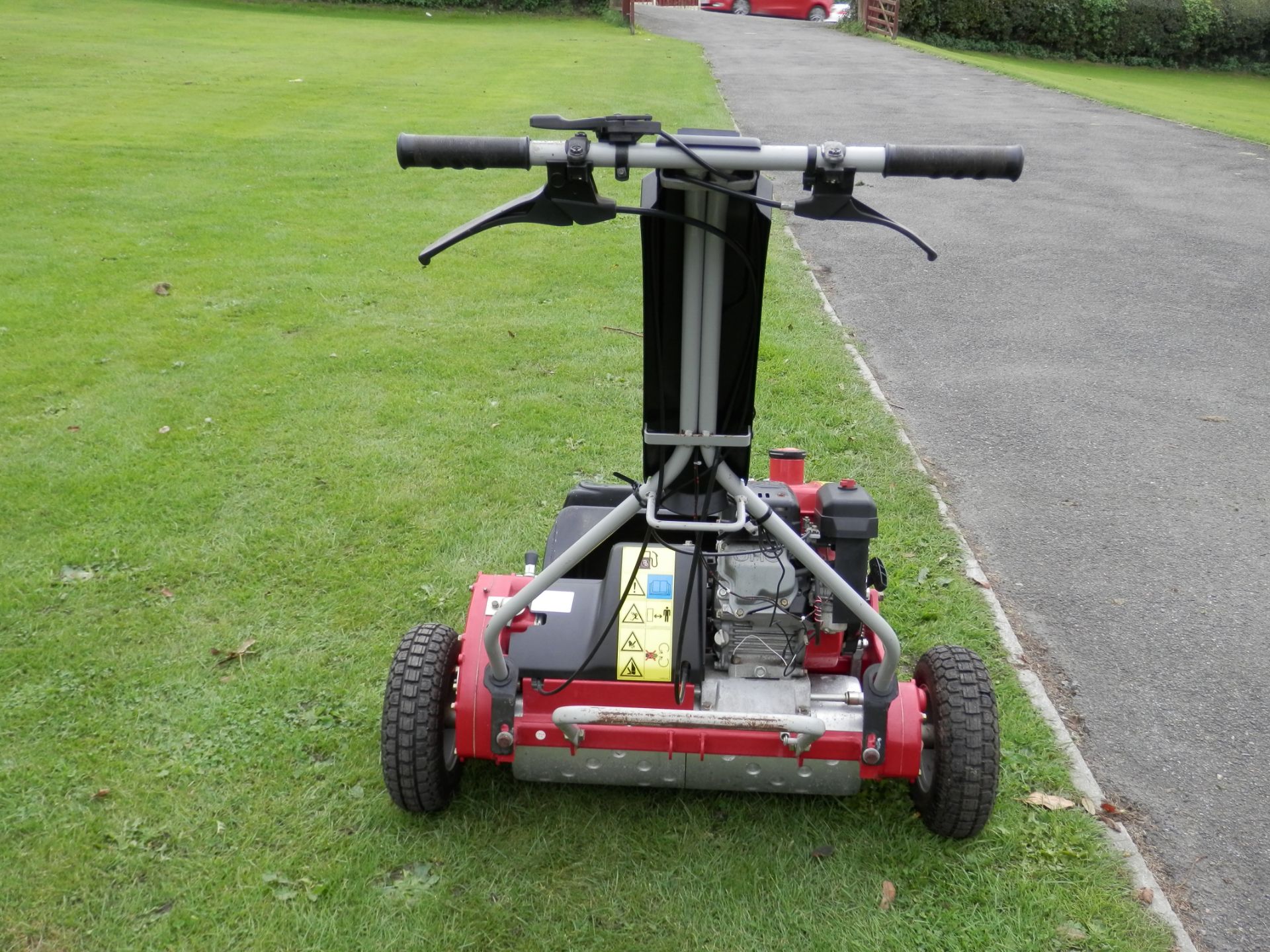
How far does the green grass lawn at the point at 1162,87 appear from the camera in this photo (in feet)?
58.3

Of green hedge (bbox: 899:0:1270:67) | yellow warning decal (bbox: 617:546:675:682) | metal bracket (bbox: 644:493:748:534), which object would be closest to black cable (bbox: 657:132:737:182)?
metal bracket (bbox: 644:493:748:534)

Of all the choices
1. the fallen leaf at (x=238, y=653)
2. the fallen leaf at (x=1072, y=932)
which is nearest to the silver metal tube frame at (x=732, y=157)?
the fallen leaf at (x=1072, y=932)

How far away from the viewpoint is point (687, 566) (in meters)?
3.26

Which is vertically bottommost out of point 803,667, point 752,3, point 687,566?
point 752,3

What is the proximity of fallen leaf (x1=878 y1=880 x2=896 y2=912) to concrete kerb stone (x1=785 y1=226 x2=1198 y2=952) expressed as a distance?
71 centimetres

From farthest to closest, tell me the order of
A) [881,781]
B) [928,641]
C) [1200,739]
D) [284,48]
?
[284,48] < [928,641] < [1200,739] < [881,781]

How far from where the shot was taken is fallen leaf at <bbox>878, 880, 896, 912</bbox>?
311 centimetres

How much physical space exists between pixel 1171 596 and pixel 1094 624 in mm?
471

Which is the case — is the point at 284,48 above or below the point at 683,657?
below

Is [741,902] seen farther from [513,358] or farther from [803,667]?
[513,358]

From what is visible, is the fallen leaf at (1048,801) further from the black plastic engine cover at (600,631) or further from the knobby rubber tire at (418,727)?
the knobby rubber tire at (418,727)

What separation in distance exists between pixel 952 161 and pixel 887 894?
203cm

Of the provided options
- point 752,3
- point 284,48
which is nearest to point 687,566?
point 284,48

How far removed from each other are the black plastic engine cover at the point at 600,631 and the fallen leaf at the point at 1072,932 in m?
1.21
